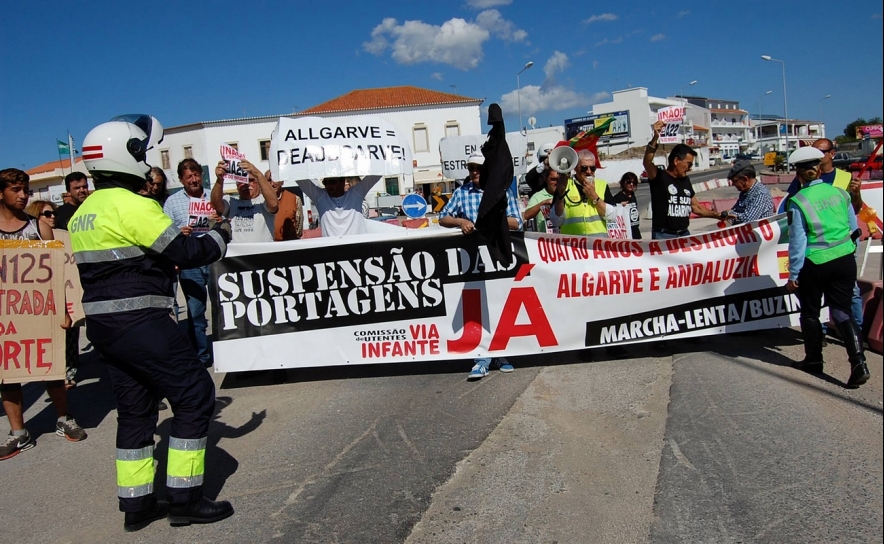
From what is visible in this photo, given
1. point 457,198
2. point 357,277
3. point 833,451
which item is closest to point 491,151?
point 457,198

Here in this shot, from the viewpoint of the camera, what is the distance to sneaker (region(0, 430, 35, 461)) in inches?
179

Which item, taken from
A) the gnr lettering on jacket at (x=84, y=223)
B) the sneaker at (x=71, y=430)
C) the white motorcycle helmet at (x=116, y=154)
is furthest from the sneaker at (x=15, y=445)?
the white motorcycle helmet at (x=116, y=154)

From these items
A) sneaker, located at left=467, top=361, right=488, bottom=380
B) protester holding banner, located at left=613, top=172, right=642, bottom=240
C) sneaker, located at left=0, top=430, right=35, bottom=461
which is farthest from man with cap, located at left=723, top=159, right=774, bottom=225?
sneaker, located at left=0, top=430, right=35, bottom=461

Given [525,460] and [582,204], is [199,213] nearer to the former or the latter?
[582,204]

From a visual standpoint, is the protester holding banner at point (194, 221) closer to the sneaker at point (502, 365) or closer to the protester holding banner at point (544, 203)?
the sneaker at point (502, 365)

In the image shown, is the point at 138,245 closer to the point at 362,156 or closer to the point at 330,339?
the point at 330,339

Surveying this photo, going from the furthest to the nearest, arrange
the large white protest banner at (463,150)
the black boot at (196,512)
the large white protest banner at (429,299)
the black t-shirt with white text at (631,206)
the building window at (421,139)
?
the building window at (421,139), the large white protest banner at (463,150), the black t-shirt with white text at (631,206), the large white protest banner at (429,299), the black boot at (196,512)

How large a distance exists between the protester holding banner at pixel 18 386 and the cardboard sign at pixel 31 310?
12 centimetres

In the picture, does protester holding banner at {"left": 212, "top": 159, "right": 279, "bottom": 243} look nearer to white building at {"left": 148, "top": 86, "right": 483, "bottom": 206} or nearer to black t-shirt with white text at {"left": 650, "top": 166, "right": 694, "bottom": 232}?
black t-shirt with white text at {"left": 650, "top": 166, "right": 694, "bottom": 232}

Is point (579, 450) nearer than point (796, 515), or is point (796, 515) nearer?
point (796, 515)

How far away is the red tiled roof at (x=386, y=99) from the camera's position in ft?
210

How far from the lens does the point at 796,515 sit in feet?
9.76

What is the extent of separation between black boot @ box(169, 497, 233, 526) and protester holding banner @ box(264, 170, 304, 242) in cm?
337

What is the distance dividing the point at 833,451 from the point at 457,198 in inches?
135
